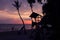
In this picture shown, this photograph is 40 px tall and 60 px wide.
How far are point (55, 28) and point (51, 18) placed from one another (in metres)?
0.15

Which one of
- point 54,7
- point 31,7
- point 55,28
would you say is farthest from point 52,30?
point 31,7

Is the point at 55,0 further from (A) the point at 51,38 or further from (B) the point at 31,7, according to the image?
(B) the point at 31,7

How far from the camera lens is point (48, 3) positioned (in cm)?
300

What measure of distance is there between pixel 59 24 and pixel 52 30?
0.13m

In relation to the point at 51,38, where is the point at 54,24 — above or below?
above

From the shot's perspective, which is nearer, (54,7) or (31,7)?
(54,7)

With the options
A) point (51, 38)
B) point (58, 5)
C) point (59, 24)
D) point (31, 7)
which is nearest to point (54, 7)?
point (58, 5)

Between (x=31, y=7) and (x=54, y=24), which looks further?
(x=31, y=7)

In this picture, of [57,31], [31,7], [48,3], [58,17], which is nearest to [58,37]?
[57,31]

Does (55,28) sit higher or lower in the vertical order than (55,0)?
lower

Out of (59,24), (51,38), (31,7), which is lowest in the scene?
(31,7)

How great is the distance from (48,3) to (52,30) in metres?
0.38

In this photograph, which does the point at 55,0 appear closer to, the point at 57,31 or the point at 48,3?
the point at 48,3

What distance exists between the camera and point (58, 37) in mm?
2947
